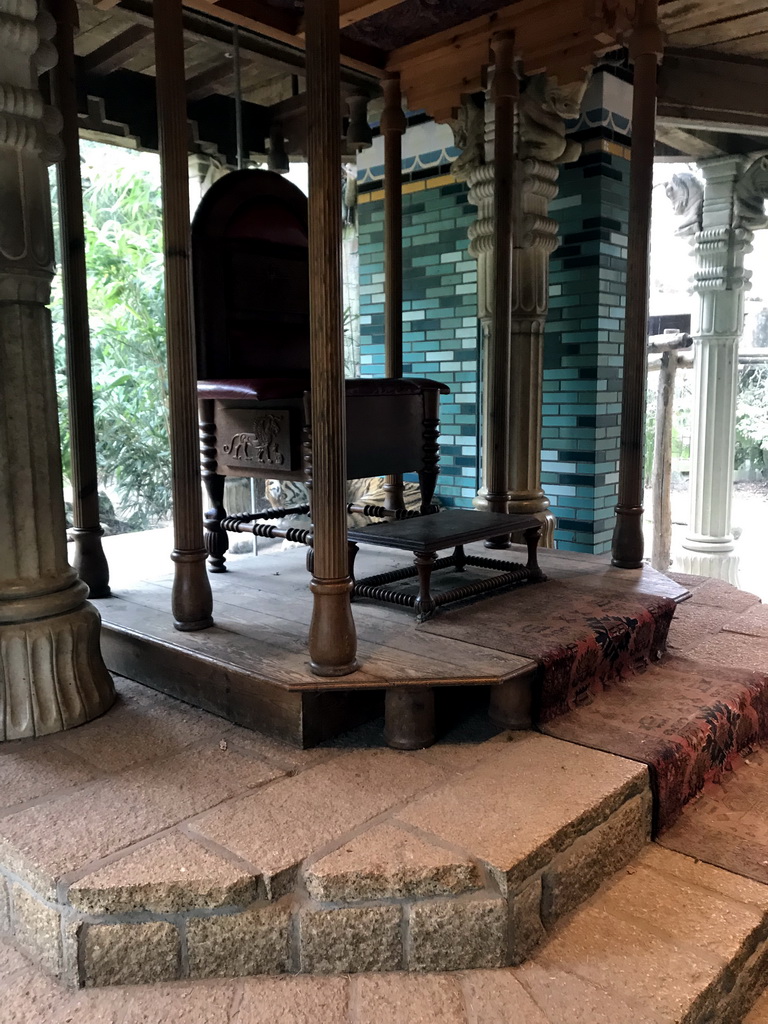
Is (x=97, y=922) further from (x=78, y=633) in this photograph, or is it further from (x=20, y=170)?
(x=20, y=170)

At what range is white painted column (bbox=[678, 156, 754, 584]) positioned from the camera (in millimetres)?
6473

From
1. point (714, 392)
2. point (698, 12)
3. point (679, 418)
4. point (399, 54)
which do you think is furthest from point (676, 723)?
point (679, 418)

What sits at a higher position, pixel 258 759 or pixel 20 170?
pixel 20 170

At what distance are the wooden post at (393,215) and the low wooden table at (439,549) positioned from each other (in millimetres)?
760

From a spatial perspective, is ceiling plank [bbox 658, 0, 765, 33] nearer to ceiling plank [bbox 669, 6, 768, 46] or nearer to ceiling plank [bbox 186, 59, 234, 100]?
ceiling plank [bbox 669, 6, 768, 46]

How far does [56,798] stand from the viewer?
1948 millimetres

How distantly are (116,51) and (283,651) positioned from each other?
2928 mm

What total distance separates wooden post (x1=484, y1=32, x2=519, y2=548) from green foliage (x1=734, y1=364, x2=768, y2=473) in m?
12.9

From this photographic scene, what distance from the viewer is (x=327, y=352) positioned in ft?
6.93

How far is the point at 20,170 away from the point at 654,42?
7.52 feet

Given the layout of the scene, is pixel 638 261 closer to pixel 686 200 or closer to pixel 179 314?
pixel 179 314

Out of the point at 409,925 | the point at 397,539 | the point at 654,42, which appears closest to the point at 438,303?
the point at 654,42

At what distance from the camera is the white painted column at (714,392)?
6473 millimetres

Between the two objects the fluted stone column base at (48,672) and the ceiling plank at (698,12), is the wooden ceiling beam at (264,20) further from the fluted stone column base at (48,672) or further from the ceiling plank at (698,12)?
the fluted stone column base at (48,672)
